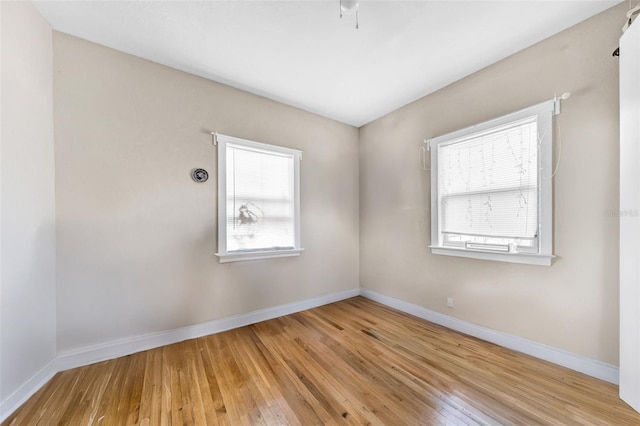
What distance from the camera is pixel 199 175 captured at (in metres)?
2.51

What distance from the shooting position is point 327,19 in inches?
72.3

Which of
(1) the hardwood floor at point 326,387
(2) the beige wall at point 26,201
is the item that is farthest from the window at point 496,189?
(2) the beige wall at point 26,201

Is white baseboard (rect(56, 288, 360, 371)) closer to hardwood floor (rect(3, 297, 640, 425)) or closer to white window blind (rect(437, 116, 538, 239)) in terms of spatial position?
hardwood floor (rect(3, 297, 640, 425))

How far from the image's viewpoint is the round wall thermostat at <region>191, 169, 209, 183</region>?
2488mm

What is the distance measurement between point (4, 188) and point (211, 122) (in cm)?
164

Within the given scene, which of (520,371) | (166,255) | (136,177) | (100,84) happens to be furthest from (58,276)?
(520,371)

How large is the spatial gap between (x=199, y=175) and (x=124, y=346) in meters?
1.77

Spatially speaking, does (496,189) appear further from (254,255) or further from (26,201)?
(26,201)

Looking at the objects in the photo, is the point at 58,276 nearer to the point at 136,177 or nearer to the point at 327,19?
the point at 136,177

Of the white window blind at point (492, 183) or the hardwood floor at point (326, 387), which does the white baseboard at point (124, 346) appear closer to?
the hardwood floor at point (326, 387)

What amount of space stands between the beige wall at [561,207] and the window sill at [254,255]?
1.68 metres

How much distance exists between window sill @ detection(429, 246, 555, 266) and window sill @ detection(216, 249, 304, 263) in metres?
1.81

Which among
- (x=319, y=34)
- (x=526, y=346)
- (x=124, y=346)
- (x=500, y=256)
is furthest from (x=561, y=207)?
(x=124, y=346)

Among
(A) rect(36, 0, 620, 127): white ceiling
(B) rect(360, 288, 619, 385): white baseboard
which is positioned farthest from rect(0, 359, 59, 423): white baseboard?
(B) rect(360, 288, 619, 385): white baseboard
